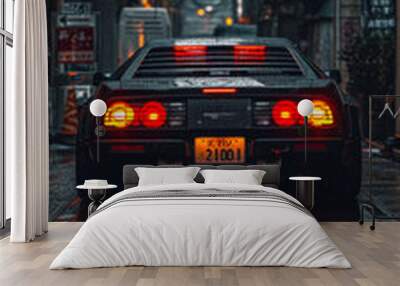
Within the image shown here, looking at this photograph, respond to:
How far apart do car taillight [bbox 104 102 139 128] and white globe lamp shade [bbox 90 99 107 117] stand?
58 millimetres

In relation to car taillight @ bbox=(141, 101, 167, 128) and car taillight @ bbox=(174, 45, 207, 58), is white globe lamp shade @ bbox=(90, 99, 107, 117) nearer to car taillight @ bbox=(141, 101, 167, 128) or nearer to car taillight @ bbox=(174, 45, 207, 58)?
car taillight @ bbox=(141, 101, 167, 128)

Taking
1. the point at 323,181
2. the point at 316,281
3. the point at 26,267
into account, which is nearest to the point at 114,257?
the point at 26,267

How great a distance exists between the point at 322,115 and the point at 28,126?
2144 mm

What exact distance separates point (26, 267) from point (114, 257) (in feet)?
1.72

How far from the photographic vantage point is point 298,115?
17.9 feet

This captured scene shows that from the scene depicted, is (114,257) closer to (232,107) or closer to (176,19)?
(232,107)

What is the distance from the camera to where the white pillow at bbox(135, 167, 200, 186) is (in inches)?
212

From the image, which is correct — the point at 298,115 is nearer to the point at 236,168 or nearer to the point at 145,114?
the point at 236,168

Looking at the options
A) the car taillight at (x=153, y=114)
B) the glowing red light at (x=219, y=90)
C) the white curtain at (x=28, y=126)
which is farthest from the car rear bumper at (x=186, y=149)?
the white curtain at (x=28, y=126)

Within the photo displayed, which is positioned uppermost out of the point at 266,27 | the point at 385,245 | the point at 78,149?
the point at 266,27

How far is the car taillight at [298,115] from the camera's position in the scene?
536 centimetres

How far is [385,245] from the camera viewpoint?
189 inches

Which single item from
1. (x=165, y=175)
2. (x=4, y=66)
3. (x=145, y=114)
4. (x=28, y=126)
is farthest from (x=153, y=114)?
(x=4, y=66)

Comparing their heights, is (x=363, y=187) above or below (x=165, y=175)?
below
